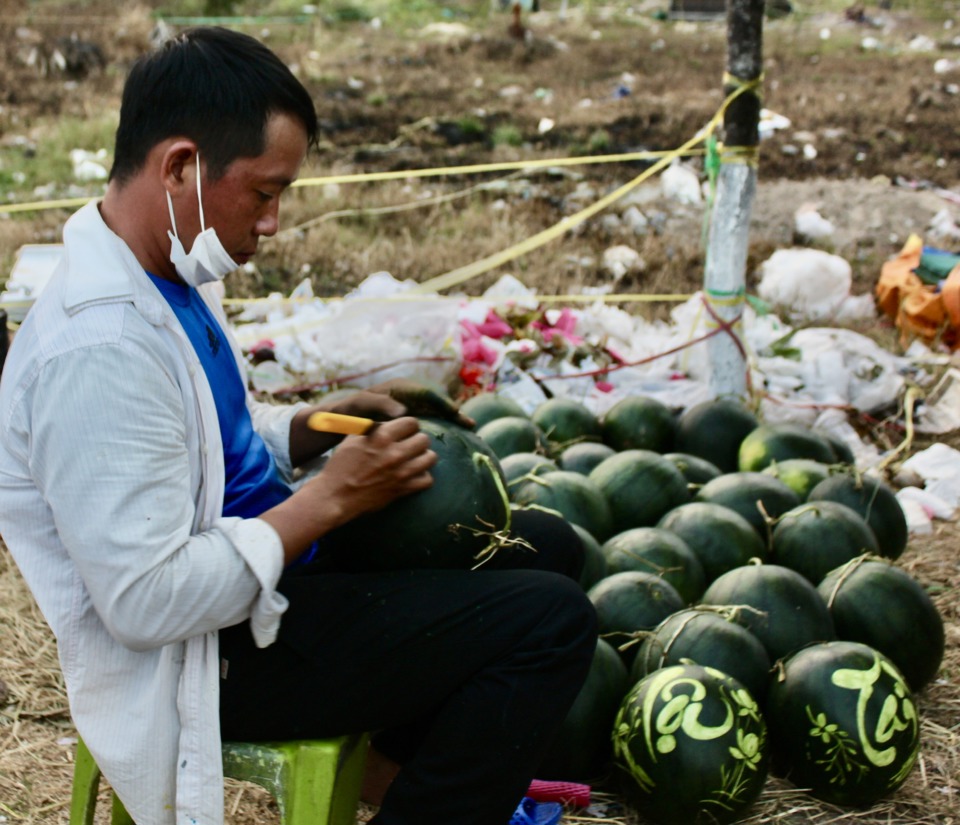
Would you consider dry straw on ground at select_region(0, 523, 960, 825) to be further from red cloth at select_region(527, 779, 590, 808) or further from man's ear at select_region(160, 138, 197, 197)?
man's ear at select_region(160, 138, 197, 197)

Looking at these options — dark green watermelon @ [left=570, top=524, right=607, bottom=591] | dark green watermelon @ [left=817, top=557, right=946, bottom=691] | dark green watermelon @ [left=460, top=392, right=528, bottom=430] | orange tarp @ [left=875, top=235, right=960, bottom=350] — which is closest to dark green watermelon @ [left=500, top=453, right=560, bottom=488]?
dark green watermelon @ [left=570, top=524, right=607, bottom=591]

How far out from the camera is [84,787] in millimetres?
2477

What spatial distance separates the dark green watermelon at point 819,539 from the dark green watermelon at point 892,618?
0.19 meters

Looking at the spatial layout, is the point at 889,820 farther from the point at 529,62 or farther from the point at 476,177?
the point at 529,62

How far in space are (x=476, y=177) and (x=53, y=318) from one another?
27.3ft

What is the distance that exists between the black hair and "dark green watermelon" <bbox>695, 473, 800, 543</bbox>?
2205 mm

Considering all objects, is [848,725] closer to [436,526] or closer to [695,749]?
[695,749]

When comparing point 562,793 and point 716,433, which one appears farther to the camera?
point 716,433

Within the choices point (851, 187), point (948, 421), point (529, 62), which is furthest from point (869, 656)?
point (529, 62)

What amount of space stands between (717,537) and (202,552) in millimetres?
1972

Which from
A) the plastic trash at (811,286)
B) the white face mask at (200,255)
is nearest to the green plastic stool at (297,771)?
the white face mask at (200,255)

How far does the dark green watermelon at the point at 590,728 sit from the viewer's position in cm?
289

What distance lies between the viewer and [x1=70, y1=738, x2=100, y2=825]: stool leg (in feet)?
8.03

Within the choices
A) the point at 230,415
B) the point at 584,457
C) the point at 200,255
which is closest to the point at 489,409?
the point at 584,457
